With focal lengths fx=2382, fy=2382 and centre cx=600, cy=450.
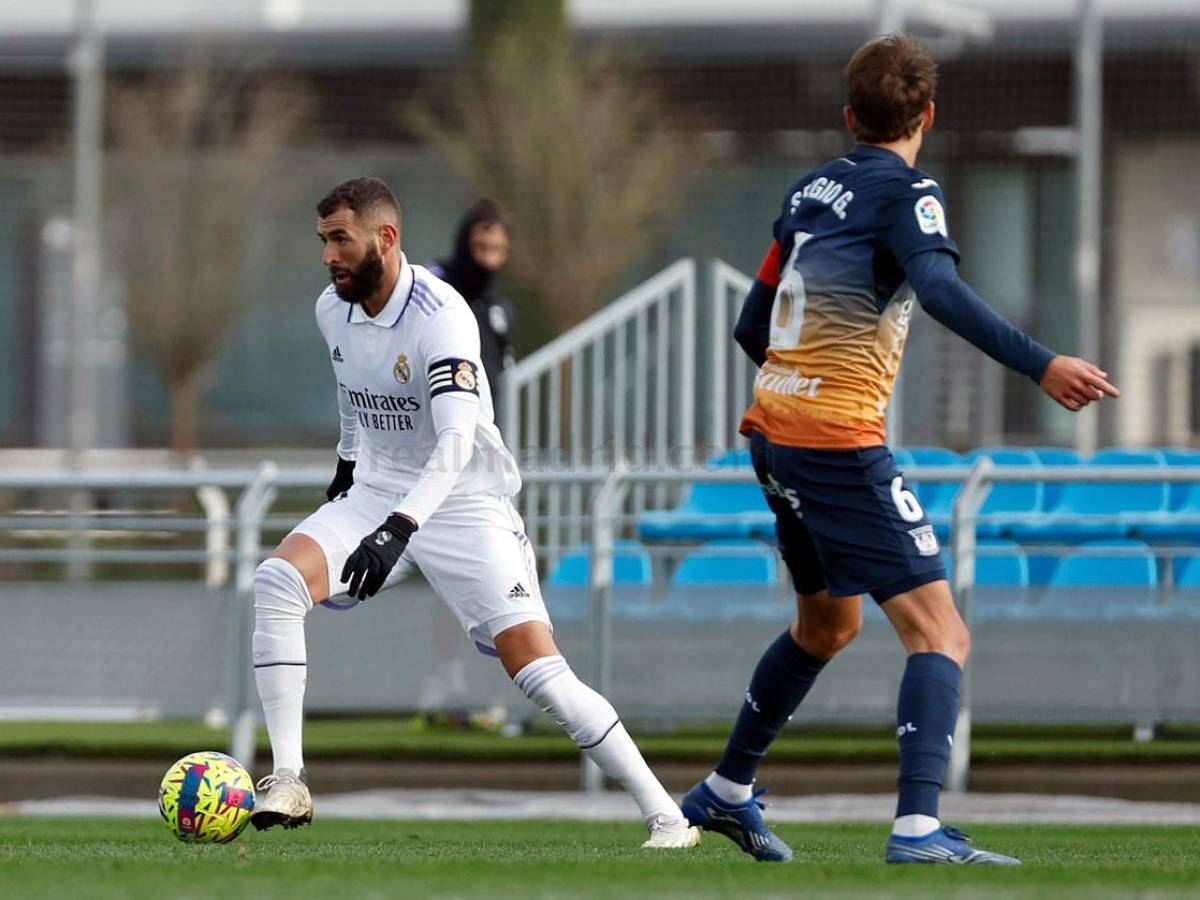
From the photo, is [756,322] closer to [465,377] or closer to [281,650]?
[465,377]

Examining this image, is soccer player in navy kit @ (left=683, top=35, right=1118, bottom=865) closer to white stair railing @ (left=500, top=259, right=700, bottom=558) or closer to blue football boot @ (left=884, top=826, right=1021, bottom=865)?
blue football boot @ (left=884, top=826, right=1021, bottom=865)

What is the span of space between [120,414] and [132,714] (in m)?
13.3

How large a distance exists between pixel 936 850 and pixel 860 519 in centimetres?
88

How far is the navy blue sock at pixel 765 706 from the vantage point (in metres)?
6.79

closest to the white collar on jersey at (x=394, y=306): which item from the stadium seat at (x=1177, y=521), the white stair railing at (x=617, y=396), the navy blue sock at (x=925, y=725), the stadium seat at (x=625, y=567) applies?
the navy blue sock at (x=925, y=725)

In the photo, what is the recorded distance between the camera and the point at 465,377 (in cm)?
681

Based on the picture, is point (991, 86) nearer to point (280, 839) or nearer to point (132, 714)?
point (132, 714)

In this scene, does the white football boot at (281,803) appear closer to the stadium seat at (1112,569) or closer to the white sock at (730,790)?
the white sock at (730,790)

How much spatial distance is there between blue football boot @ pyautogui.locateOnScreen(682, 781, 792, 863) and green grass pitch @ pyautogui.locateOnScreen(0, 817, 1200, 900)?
3.4 inches

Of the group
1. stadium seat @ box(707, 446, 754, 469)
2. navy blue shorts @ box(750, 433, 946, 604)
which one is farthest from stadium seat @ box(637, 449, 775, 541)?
navy blue shorts @ box(750, 433, 946, 604)

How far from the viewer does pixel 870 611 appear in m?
10.9

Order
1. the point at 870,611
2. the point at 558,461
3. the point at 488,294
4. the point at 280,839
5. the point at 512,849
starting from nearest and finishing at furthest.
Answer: the point at 512,849
the point at 280,839
the point at 870,611
the point at 488,294
the point at 558,461

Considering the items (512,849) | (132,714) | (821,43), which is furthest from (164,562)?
(821,43)

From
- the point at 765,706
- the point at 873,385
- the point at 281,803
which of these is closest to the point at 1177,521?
the point at 765,706
